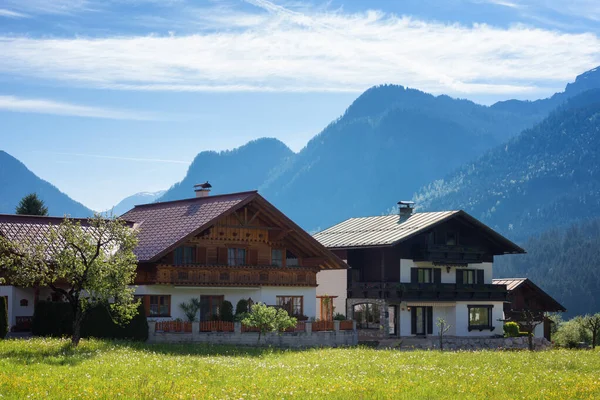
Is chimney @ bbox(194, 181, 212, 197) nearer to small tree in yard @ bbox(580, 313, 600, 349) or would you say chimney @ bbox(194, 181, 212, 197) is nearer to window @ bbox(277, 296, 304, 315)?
window @ bbox(277, 296, 304, 315)

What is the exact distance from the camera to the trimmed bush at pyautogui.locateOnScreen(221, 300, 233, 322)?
46531 mm

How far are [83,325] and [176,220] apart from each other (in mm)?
9999

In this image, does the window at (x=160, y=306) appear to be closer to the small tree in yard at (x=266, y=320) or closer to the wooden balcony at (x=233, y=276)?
the wooden balcony at (x=233, y=276)

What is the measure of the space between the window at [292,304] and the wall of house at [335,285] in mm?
7956

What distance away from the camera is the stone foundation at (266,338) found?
42.5m

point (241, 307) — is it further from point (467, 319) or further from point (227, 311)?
point (467, 319)

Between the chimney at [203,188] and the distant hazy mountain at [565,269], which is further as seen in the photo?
the distant hazy mountain at [565,269]

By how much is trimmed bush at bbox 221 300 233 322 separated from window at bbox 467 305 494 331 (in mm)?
21559

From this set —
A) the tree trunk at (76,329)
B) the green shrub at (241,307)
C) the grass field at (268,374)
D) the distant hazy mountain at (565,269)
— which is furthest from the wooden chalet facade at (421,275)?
the distant hazy mountain at (565,269)

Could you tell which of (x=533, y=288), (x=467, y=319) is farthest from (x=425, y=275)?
(x=533, y=288)

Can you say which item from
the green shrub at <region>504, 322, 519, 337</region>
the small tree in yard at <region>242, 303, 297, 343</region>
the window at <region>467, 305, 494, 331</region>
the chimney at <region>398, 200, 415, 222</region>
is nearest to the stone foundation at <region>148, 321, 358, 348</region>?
the small tree in yard at <region>242, 303, 297, 343</region>

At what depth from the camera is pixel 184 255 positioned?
47.7 metres

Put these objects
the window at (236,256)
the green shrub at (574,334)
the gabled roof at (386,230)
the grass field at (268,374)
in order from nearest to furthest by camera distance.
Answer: the grass field at (268,374) < the window at (236,256) < the gabled roof at (386,230) < the green shrub at (574,334)

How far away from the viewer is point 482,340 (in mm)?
61375
